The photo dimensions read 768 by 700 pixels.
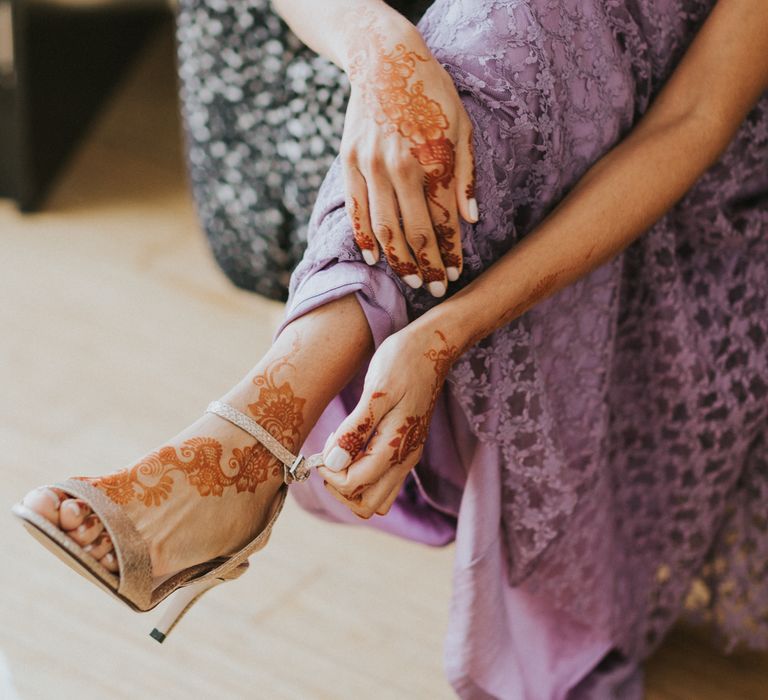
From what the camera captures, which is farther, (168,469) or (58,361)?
(58,361)

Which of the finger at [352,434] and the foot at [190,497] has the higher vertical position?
the finger at [352,434]

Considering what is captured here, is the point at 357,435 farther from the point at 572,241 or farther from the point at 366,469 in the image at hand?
the point at 572,241

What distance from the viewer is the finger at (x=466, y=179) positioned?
74cm

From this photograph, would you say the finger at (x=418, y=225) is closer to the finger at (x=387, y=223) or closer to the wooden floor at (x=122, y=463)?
the finger at (x=387, y=223)

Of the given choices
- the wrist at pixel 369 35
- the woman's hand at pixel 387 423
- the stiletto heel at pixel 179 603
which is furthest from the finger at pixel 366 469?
the wrist at pixel 369 35

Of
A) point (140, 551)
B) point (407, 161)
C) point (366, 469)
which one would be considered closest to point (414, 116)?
point (407, 161)

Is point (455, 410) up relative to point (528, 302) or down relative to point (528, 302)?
down

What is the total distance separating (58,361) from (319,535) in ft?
1.65

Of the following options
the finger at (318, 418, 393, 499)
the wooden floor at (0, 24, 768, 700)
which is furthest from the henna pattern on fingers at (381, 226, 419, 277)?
the wooden floor at (0, 24, 768, 700)

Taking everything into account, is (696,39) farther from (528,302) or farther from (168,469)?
(168,469)

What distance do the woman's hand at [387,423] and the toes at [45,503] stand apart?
178 mm

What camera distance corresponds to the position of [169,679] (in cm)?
100

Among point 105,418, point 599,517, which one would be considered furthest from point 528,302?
point 105,418

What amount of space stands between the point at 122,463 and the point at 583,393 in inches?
24.8
